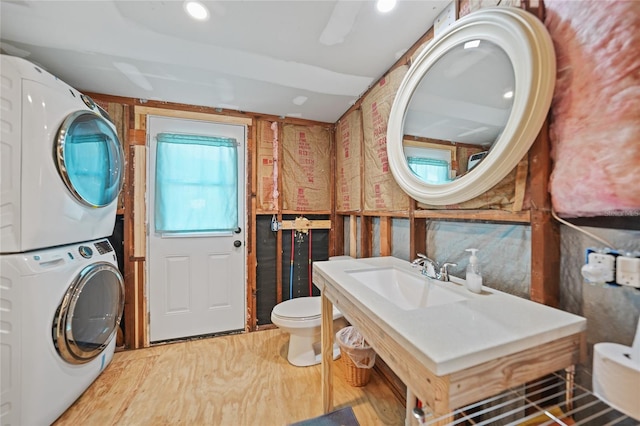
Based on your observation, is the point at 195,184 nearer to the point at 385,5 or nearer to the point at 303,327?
the point at 303,327

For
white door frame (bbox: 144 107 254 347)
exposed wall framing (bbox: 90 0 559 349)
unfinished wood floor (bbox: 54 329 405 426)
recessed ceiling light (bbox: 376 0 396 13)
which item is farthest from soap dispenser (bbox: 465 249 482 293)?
white door frame (bbox: 144 107 254 347)

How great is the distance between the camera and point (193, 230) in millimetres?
2346

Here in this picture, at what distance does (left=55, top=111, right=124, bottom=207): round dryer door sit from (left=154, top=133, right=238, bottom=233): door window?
0.41m

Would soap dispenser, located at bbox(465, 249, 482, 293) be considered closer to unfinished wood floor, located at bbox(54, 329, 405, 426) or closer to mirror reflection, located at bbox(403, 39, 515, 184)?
mirror reflection, located at bbox(403, 39, 515, 184)

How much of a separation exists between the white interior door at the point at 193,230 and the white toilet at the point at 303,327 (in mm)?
791

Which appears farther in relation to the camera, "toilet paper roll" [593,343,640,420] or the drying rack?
the drying rack

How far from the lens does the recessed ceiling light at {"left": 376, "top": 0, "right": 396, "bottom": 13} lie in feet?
3.89

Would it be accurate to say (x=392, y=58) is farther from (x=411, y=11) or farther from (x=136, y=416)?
(x=136, y=416)

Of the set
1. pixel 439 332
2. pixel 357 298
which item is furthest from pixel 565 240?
pixel 357 298

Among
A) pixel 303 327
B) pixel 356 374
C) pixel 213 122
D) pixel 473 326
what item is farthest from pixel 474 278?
pixel 213 122

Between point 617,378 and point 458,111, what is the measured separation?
3.58ft

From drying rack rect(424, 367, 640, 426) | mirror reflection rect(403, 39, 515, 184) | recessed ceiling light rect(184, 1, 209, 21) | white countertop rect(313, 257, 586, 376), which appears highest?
recessed ceiling light rect(184, 1, 209, 21)

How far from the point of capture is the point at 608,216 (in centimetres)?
73

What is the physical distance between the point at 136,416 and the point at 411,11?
282 cm
